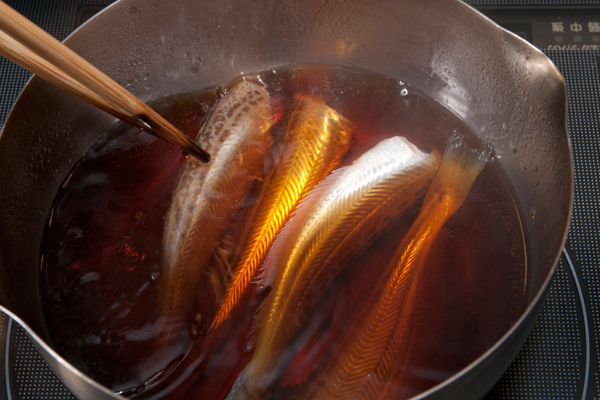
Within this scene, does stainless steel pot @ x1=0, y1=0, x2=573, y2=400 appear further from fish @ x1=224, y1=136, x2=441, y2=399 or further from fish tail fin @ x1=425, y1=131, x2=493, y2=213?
fish @ x1=224, y1=136, x2=441, y2=399

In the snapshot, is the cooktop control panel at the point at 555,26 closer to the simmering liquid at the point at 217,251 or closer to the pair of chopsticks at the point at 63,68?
the simmering liquid at the point at 217,251

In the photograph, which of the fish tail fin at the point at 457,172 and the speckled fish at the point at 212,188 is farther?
the fish tail fin at the point at 457,172

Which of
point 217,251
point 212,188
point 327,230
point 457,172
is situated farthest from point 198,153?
point 457,172

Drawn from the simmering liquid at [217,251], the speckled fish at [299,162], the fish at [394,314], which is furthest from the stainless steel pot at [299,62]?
the speckled fish at [299,162]

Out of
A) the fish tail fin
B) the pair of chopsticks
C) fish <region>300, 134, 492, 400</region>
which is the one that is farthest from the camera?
the fish tail fin

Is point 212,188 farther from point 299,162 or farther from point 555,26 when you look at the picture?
point 555,26

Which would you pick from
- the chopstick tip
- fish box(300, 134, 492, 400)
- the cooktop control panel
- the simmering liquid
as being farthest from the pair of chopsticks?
the cooktop control panel
